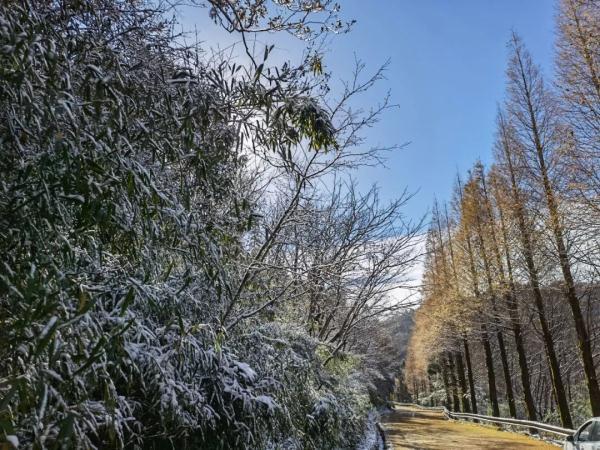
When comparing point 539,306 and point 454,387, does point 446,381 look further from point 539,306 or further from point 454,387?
point 539,306

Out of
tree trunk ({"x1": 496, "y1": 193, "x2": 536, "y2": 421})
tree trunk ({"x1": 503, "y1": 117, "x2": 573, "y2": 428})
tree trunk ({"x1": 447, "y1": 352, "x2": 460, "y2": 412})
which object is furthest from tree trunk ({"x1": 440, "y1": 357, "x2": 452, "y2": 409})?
tree trunk ({"x1": 503, "y1": 117, "x2": 573, "y2": 428})

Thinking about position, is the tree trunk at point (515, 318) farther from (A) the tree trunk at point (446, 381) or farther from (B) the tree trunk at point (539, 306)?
(A) the tree trunk at point (446, 381)

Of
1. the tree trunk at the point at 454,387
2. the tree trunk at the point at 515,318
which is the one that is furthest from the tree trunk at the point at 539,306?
the tree trunk at the point at 454,387

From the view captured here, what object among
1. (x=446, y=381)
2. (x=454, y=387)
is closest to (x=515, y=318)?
(x=454, y=387)

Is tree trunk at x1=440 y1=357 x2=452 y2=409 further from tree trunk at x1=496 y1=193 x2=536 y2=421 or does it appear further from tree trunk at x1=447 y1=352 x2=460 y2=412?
tree trunk at x1=496 y1=193 x2=536 y2=421

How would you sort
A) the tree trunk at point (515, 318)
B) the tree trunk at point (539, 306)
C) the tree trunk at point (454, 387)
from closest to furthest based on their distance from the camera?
the tree trunk at point (539, 306), the tree trunk at point (515, 318), the tree trunk at point (454, 387)

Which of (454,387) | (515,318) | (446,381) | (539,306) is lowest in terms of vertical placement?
(454,387)

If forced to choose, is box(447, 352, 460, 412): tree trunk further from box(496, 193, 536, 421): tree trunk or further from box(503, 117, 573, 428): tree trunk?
box(503, 117, 573, 428): tree trunk

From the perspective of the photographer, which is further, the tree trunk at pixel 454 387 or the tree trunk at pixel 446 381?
the tree trunk at pixel 446 381

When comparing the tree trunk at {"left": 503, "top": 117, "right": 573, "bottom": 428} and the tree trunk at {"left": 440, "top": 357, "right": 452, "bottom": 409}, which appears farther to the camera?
the tree trunk at {"left": 440, "top": 357, "right": 452, "bottom": 409}

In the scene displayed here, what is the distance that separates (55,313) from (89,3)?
2.34m

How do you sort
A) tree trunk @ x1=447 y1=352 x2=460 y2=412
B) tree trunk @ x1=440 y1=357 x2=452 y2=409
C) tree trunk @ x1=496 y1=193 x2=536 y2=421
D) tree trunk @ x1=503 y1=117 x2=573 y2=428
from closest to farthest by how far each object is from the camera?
tree trunk @ x1=503 y1=117 x2=573 y2=428
tree trunk @ x1=496 y1=193 x2=536 y2=421
tree trunk @ x1=447 y1=352 x2=460 y2=412
tree trunk @ x1=440 y1=357 x2=452 y2=409

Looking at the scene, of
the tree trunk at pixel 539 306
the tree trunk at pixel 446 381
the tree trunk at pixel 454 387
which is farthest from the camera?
the tree trunk at pixel 446 381

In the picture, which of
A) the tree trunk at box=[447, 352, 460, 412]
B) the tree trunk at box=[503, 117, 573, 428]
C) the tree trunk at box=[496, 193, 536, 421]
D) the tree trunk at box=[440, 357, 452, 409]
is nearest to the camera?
the tree trunk at box=[503, 117, 573, 428]
